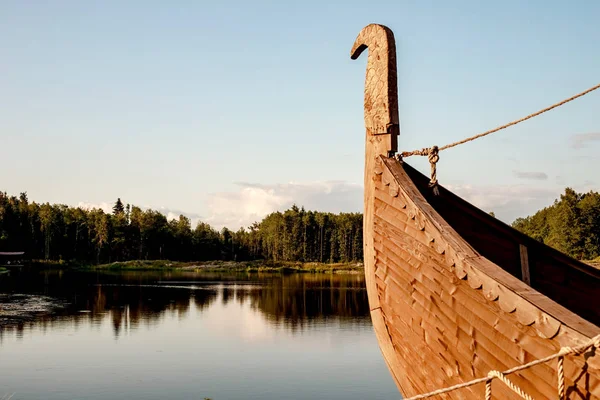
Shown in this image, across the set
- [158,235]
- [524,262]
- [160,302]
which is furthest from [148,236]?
[524,262]

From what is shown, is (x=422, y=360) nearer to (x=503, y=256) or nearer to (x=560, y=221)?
(x=503, y=256)

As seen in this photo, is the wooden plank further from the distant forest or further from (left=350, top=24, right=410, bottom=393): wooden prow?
the distant forest

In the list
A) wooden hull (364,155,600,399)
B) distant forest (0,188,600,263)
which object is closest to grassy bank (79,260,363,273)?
distant forest (0,188,600,263)

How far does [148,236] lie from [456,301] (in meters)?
83.8

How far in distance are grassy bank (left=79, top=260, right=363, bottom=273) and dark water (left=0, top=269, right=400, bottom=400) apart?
40.2 m

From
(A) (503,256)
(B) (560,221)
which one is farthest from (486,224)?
(B) (560,221)

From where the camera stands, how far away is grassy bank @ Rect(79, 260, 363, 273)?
77.2 metres

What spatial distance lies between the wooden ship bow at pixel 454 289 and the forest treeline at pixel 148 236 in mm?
75768

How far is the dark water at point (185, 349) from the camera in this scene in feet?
53.3

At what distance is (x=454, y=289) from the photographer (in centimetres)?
310

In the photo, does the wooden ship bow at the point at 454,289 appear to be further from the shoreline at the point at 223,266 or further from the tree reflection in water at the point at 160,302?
the shoreline at the point at 223,266

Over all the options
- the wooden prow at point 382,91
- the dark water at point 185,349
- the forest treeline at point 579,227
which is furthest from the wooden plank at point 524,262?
the forest treeline at point 579,227

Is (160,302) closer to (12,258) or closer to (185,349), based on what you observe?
(185,349)

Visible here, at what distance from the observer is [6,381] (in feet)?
53.6
